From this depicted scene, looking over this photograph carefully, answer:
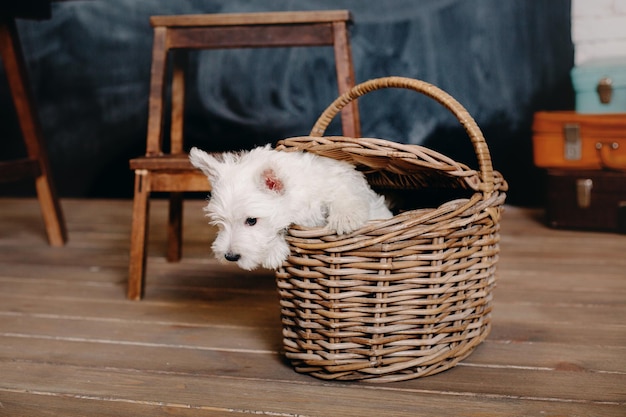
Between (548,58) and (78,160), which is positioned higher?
(548,58)

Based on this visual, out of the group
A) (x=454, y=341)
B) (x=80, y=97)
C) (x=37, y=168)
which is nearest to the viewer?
(x=454, y=341)

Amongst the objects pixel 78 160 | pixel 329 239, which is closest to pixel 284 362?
pixel 329 239

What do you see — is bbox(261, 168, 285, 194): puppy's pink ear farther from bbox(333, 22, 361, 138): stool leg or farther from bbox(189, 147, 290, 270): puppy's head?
bbox(333, 22, 361, 138): stool leg

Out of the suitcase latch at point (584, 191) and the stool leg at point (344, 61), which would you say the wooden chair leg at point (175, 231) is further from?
the suitcase latch at point (584, 191)

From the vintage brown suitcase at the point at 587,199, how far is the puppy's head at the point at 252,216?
1.60 m

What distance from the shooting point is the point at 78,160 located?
3318 mm

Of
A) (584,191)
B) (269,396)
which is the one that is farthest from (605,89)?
(269,396)

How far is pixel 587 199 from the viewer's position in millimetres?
2350

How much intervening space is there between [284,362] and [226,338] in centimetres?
19

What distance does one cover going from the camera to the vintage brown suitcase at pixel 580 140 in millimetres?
2275

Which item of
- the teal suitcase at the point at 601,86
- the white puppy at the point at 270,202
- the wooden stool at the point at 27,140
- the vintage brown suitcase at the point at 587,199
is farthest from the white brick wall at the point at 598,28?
the wooden stool at the point at 27,140

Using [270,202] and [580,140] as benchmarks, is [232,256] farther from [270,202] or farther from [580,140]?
[580,140]

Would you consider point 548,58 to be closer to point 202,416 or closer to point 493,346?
point 493,346

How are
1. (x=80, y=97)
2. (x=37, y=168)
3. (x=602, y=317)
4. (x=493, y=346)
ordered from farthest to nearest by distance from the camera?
(x=80, y=97) < (x=37, y=168) < (x=602, y=317) < (x=493, y=346)
